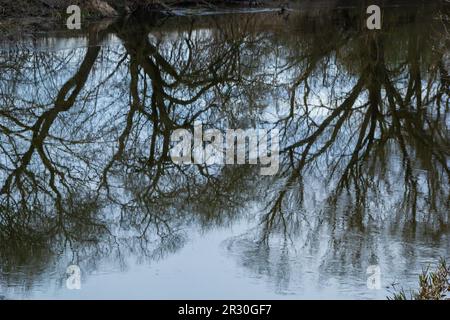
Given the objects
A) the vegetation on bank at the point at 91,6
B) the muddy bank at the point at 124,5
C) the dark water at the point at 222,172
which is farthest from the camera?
the muddy bank at the point at 124,5

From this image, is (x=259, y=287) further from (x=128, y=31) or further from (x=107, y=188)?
(x=128, y=31)

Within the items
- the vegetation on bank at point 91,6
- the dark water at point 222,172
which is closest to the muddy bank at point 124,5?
the vegetation on bank at point 91,6

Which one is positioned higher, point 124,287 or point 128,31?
point 128,31

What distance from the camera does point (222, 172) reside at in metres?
8.51

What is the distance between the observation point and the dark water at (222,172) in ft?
20.1

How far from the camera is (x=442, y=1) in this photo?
23.0 metres

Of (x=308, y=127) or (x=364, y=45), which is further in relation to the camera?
(x=364, y=45)

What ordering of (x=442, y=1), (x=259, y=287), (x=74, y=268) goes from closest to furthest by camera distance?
1. (x=259, y=287)
2. (x=74, y=268)
3. (x=442, y=1)

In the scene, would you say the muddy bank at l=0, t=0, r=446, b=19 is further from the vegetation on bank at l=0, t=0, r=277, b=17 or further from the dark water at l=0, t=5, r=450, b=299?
the dark water at l=0, t=5, r=450, b=299

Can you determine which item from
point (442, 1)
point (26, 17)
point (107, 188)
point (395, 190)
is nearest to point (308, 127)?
point (395, 190)

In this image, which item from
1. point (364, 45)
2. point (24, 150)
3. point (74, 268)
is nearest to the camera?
point (74, 268)

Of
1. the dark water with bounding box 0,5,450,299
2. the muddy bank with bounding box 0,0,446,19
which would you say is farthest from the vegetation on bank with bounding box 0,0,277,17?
the dark water with bounding box 0,5,450,299

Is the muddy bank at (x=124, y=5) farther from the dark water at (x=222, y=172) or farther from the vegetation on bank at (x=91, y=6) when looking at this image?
the dark water at (x=222, y=172)
